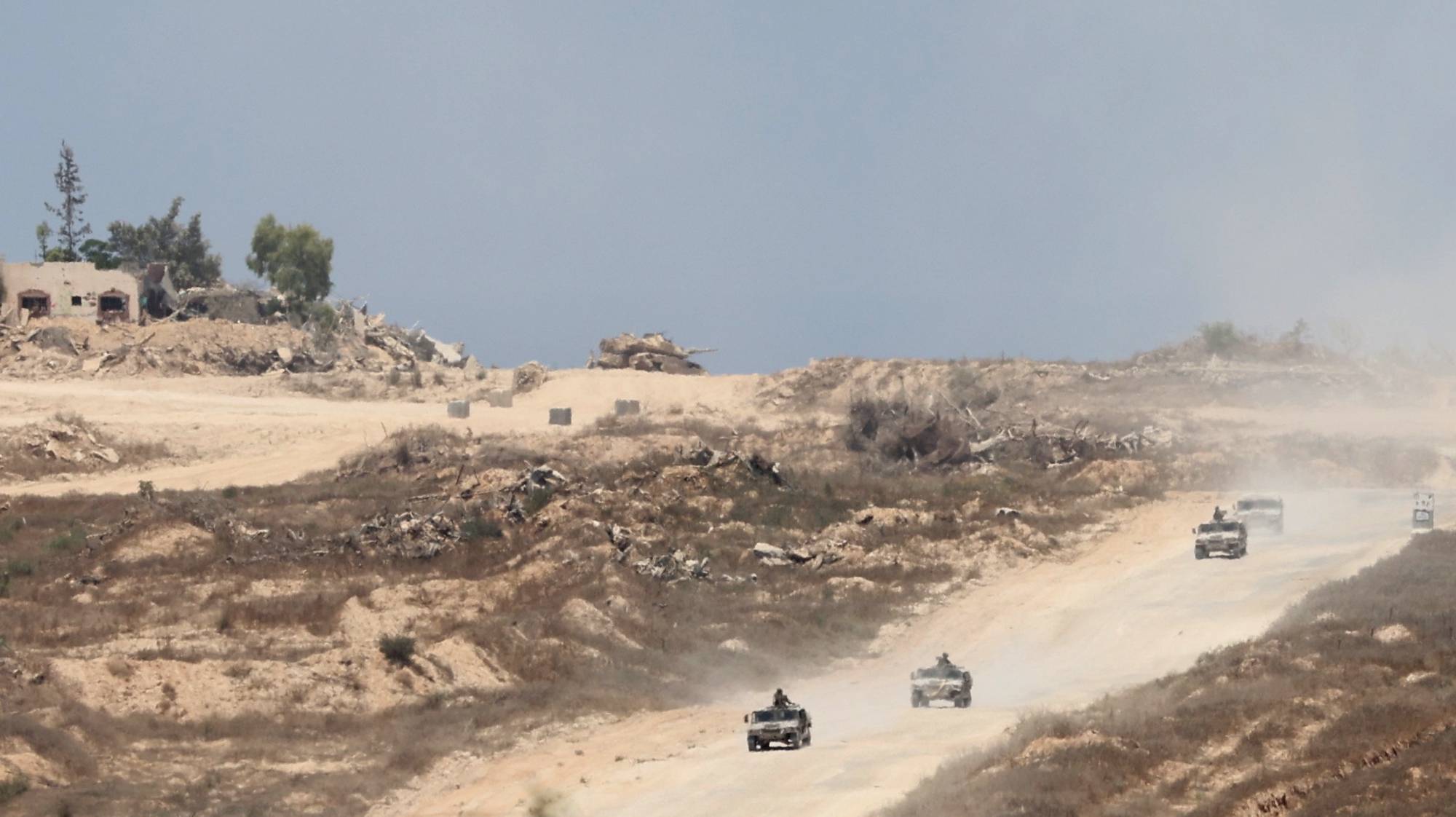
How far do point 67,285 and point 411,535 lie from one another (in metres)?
52.6

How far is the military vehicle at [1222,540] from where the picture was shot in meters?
51.0

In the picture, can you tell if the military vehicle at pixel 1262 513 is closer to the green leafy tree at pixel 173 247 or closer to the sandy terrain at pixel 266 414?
the sandy terrain at pixel 266 414

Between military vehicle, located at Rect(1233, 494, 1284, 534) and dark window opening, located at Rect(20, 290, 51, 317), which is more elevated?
dark window opening, located at Rect(20, 290, 51, 317)

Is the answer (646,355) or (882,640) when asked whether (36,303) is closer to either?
(646,355)

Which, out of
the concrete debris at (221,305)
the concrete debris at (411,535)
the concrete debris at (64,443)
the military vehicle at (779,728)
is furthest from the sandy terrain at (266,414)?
the military vehicle at (779,728)

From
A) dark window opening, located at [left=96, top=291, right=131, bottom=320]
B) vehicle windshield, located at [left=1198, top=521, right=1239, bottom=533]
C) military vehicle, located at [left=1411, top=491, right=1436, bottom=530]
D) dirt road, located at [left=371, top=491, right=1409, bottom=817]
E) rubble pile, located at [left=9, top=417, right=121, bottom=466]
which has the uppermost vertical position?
dark window opening, located at [left=96, top=291, right=131, bottom=320]

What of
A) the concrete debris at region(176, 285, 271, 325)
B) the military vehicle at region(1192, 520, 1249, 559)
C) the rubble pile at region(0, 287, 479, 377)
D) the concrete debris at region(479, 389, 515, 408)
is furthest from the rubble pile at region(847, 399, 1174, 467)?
the concrete debris at region(176, 285, 271, 325)

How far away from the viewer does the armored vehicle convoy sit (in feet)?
121

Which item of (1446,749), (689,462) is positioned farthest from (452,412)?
(1446,749)

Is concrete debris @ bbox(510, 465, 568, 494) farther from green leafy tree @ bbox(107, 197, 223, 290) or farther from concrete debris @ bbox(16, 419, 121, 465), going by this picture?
green leafy tree @ bbox(107, 197, 223, 290)

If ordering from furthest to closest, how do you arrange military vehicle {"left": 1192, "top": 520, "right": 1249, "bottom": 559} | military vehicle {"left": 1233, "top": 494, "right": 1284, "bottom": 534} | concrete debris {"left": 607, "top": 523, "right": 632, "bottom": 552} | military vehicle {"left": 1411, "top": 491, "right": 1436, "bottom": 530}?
military vehicle {"left": 1233, "top": 494, "right": 1284, "bottom": 534} → military vehicle {"left": 1411, "top": 491, "right": 1436, "bottom": 530} → military vehicle {"left": 1192, "top": 520, "right": 1249, "bottom": 559} → concrete debris {"left": 607, "top": 523, "right": 632, "bottom": 552}

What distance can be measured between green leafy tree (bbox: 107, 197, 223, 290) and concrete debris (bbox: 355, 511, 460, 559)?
67.4 meters

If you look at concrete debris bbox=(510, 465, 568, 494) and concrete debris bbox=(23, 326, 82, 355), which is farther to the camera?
concrete debris bbox=(23, 326, 82, 355)

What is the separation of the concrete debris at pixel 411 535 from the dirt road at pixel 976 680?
12597 millimetres
